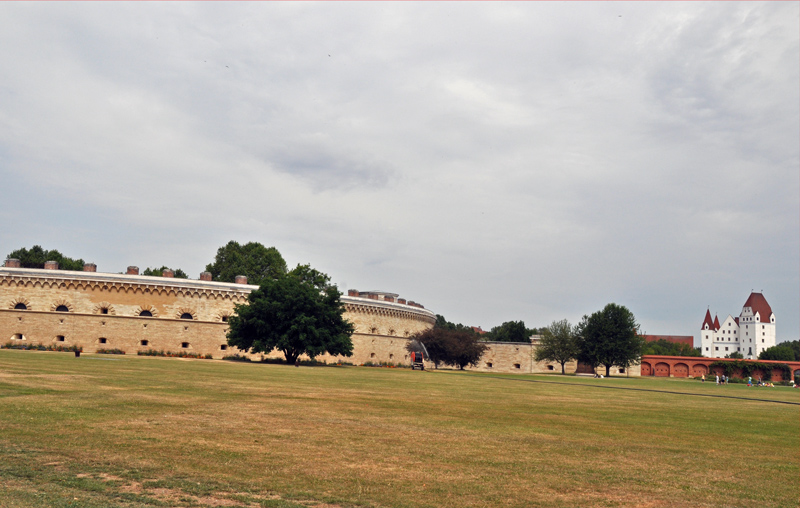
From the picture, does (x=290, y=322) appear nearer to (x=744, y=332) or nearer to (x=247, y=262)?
(x=247, y=262)

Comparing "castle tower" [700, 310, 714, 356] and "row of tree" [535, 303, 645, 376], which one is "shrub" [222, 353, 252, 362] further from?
"castle tower" [700, 310, 714, 356]

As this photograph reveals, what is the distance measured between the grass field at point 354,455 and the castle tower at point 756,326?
554ft

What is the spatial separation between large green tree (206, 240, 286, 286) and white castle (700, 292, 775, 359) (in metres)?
134

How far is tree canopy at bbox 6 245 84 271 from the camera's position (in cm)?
8331

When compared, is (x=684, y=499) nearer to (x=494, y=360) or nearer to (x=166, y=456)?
(x=166, y=456)

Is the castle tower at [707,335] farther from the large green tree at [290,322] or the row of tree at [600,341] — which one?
the large green tree at [290,322]

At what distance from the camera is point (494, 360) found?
81.4 meters

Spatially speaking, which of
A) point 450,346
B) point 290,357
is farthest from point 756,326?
point 290,357

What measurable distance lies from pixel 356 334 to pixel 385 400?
155 ft

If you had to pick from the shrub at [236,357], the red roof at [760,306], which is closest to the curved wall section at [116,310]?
the shrub at [236,357]

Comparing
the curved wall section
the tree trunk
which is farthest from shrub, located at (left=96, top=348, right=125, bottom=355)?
the tree trunk

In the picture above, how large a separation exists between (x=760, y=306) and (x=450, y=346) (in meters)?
133

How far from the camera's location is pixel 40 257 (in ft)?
285

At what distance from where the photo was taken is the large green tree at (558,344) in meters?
71.2
